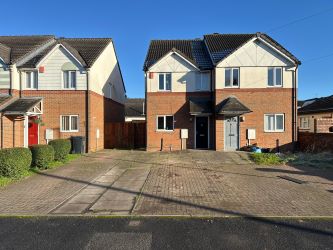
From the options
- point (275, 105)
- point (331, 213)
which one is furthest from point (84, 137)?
point (331, 213)

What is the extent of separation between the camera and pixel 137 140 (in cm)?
2511

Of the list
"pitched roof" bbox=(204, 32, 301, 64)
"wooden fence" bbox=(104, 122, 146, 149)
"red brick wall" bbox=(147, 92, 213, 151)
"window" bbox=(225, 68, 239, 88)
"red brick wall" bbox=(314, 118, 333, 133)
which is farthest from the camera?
"wooden fence" bbox=(104, 122, 146, 149)

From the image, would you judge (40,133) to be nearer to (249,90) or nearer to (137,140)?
(137,140)

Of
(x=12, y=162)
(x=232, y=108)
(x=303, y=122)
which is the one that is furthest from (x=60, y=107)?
(x=303, y=122)

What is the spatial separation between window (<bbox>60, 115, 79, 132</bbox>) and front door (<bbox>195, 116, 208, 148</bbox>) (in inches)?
322

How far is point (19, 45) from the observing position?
77.2 ft

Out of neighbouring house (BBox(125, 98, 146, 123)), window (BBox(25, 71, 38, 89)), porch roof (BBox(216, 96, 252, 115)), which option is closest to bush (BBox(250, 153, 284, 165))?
porch roof (BBox(216, 96, 252, 115))

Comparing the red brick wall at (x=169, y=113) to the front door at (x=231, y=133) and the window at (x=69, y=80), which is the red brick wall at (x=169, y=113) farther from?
the window at (x=69, y=80)

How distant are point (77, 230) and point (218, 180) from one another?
6189 mm

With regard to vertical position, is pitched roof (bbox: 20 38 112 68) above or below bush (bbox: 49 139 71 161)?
above

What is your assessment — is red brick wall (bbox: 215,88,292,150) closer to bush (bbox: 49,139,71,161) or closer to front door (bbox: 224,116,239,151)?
front door (bbox: 224,116,239,151)

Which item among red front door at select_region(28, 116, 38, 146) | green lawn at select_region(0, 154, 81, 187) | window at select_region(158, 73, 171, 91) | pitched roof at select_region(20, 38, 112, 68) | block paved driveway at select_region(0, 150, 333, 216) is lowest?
block paved driveway at select_region(0, 150, 333, 216)

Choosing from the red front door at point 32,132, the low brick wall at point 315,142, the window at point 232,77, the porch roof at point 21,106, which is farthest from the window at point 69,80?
the low brick wall at point 315,142

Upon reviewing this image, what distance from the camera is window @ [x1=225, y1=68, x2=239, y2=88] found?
2119cm
